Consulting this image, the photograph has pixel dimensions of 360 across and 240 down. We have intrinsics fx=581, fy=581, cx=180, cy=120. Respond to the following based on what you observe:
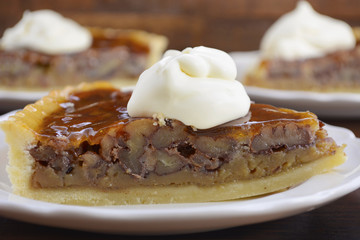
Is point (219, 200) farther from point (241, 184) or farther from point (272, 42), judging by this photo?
point (272, 42)

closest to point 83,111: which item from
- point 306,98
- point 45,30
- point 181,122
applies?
point 181,122

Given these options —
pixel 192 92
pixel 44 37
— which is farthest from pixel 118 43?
pixel 192 92

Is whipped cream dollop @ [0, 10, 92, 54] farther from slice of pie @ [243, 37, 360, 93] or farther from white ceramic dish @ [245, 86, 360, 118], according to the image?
white ceramic dish @ [245, 86, 360, 118]

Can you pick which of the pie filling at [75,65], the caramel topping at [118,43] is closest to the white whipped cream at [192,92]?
the pie filling at [75,65]

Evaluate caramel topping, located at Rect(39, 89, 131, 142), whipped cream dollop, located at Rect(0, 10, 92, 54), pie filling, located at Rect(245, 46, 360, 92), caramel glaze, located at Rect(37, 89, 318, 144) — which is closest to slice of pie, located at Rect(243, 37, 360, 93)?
pie filling, located at Rect(245, 46, 360, 92)

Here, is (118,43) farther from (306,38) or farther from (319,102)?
(319,102)

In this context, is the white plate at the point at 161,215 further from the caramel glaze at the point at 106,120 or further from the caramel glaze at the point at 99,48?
the caramel glaze at the point at 99,48
